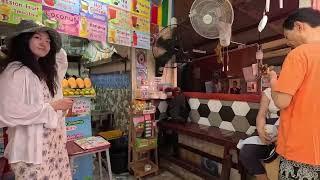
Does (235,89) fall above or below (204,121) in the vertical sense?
above

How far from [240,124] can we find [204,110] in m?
0.61

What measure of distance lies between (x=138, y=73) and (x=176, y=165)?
149 cm

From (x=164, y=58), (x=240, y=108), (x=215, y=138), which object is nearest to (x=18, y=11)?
(x=164, y=58)

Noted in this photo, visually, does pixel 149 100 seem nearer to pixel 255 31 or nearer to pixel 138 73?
pixel 138 73

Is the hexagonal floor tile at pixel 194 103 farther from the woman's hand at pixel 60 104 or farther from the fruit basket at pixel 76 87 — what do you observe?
the woman's hand at pixel 60 104

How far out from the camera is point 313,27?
127 cm

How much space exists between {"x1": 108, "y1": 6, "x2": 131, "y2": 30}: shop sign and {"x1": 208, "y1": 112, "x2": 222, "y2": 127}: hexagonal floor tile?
5.49 ft

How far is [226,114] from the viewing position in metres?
2.94

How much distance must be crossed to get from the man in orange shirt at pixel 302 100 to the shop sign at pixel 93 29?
7.10 ft

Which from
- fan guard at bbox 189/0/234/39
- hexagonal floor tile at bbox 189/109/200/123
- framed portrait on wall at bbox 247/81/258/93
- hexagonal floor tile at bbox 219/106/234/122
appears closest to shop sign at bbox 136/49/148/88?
hexagonal floor tile at bbox 189/109/200/123

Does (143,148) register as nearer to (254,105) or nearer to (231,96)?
(231,96)

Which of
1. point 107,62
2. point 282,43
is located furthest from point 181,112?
point 282,43

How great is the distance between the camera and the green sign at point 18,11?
210cm

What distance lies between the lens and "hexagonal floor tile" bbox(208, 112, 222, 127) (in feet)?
9.97
